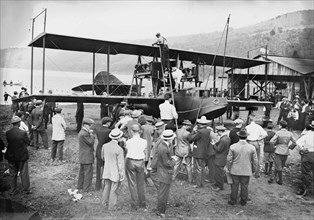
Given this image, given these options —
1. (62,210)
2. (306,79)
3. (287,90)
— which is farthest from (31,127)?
(287,90)

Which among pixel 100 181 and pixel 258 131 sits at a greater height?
pixel 258 131

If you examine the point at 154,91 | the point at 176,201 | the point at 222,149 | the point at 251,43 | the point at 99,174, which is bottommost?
the point at 176,201

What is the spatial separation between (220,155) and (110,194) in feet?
8.66

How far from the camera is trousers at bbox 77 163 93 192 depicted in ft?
18.0

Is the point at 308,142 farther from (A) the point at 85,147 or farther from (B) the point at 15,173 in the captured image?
(B) the point at 15,173

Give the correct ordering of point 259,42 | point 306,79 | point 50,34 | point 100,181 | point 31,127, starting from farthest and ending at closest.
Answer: point 259,42 < point 306,79 < point 50,34 < point 31,127 < point 100,181

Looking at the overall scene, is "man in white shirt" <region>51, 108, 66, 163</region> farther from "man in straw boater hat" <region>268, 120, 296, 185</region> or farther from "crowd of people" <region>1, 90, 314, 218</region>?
"man in straw boater hat" <region>268, 120, 296, 185</region>

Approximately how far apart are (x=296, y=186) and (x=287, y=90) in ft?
61.9

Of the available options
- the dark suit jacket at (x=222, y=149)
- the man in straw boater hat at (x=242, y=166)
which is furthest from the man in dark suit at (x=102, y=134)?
the man in straw boater hat at (x=242, y=166)

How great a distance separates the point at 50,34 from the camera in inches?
374

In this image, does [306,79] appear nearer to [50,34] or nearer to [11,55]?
[50,34]

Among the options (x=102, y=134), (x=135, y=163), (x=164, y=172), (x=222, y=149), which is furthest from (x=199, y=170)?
(x=102, y=134)

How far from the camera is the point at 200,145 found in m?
6.14

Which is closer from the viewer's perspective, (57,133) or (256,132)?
(256,132)
